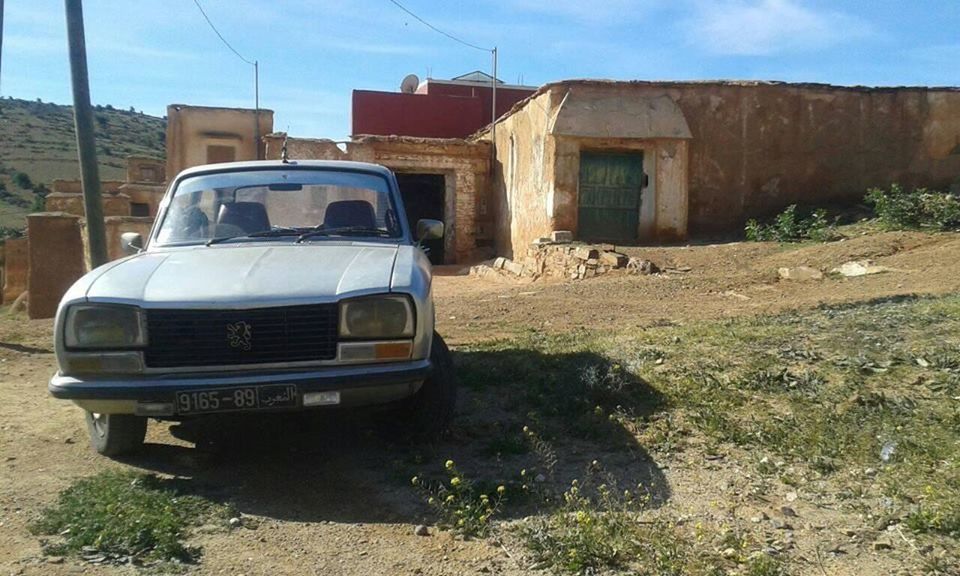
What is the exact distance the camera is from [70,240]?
1598 centimetres

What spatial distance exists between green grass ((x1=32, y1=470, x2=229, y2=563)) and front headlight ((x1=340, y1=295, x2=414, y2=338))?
97cm

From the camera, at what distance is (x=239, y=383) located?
3682 mm

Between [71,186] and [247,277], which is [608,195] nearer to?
[247,277]

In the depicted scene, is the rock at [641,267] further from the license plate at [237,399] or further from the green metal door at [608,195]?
the license plate at [237,399]

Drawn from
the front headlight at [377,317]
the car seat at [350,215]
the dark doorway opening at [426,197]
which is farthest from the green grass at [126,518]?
the dark doorway opening at [426,197]

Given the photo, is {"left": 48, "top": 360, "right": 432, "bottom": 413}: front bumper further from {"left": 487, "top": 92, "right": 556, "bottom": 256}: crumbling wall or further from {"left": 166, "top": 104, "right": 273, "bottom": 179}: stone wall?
{"left": 166, "top": 104, "right": 273, "bottom": 179}: stone wall

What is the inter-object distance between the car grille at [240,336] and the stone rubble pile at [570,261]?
8505 mm

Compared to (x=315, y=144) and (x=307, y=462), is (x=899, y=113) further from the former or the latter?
(x=307, y=462)

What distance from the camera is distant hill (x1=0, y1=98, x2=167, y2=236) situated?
44625mm

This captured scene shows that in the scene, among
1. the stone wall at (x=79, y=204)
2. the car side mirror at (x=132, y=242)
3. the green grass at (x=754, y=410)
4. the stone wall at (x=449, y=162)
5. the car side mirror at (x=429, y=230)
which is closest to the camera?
the green grass at (x=754, y=410)

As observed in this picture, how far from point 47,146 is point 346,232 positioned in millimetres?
53937

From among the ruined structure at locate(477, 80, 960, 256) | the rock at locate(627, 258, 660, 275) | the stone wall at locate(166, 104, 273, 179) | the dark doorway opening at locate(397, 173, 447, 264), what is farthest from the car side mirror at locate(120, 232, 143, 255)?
the stone wall at locate(166, 104, 273, 179)

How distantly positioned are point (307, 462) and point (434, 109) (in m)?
21.4

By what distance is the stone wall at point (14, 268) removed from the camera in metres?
21.3
